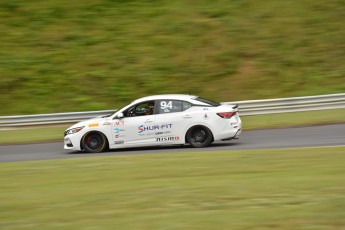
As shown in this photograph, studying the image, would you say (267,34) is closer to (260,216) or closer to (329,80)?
(329,80)

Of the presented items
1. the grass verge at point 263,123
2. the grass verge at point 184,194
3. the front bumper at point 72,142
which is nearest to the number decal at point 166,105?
the front bumper at point 72,142

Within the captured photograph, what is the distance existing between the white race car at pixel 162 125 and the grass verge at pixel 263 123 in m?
3.55

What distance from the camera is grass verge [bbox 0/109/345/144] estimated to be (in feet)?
63.6

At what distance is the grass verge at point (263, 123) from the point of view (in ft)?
63.6

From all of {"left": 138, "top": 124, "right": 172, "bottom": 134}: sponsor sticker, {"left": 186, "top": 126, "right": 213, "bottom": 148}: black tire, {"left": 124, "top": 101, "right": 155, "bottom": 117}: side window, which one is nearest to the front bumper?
{"left": 124, "top": 101, "right": 155, "bottom": 117}: side window

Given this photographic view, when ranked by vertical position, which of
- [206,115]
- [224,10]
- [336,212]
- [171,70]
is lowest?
[336,212]

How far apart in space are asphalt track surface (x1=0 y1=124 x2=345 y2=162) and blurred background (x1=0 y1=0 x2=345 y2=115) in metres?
6.27

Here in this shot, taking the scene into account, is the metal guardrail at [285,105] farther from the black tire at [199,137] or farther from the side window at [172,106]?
the black tire at [199,137]

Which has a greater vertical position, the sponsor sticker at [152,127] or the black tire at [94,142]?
the sponsor sticker at [152,127]

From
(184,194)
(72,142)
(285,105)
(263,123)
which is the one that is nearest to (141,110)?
(72,142)

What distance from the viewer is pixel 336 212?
23.7 feet

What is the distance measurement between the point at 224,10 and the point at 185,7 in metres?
1.79

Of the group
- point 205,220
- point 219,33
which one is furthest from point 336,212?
point 219,33

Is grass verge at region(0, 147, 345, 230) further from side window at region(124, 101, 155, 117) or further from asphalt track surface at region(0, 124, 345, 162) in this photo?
side window at region(124, 101, 155, 117)
